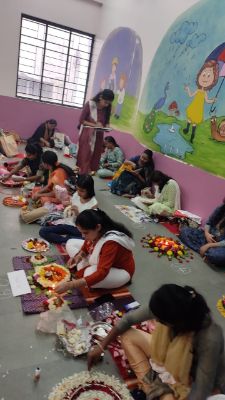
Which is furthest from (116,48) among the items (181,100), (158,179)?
(158,179)

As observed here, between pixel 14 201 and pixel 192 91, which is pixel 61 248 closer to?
pixel 14 201

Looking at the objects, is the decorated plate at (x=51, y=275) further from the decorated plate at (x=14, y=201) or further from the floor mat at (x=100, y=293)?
the decorated plate at (x=14, y=201)

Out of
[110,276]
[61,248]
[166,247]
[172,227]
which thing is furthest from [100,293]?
[172,227]

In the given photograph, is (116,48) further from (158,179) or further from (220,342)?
(220,342)

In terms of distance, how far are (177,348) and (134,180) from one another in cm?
426

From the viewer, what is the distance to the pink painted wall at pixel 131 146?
4438 millimetres

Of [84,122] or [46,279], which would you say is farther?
[84,122]

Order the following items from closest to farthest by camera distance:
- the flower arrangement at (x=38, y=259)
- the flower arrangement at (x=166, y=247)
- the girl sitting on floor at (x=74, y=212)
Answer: the flower arrangement at (x=38, y=259), the girl sitting on floor at (x=74, y=212), the flower arrangement at (x=166, y=247)

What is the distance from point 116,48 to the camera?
7484mm

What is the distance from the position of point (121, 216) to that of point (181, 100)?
2.15 meters

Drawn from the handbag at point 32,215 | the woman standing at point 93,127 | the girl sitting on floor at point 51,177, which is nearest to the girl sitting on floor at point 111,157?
the woman standing at point 93,127

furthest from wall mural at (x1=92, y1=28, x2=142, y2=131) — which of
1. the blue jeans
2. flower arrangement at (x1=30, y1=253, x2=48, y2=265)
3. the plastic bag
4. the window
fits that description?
flower arrangement at (x1=30, y1=253, x2=48, y2=265)

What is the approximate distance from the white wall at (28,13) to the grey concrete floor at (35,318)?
5366 millimetres

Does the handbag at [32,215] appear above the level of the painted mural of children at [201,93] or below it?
below
